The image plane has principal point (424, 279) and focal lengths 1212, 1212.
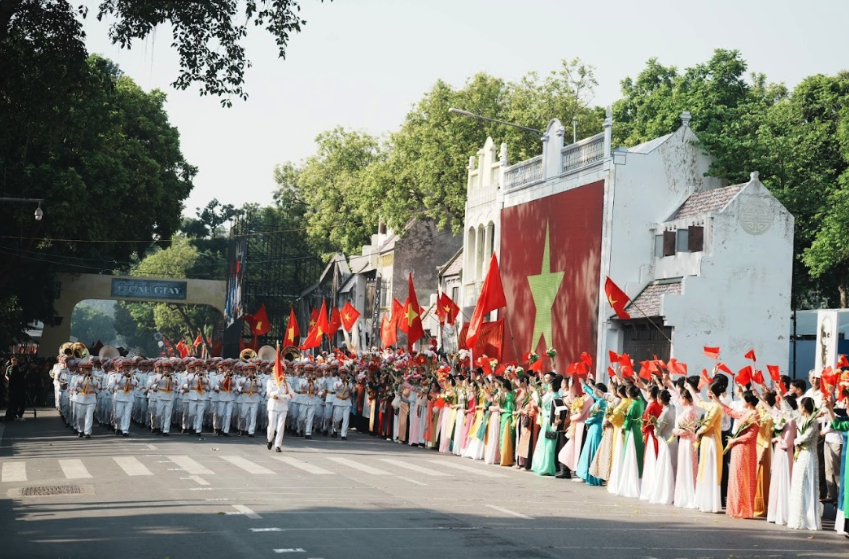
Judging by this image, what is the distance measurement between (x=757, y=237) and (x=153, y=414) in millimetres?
16546

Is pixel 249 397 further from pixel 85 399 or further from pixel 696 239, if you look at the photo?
pixel 696 239

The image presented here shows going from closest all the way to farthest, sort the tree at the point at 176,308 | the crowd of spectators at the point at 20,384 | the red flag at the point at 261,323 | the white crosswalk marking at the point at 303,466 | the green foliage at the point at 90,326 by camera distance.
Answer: the white crosswalk marking at the point at 303,466 → the crowd of spectators at the point at 20,384 → the red flag at the point at 261,323 → the tree at the point at 176,308 → the green foliage at the point at 90,326

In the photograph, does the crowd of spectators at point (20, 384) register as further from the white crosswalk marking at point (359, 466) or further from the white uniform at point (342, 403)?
the white crosswalk marking at point (359, 466)

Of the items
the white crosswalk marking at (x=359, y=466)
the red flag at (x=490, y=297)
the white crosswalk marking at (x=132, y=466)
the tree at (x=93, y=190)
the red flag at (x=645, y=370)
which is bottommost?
the white crosswalk marking at (x=132, y=466)

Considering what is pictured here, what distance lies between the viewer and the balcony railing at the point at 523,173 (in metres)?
40.0

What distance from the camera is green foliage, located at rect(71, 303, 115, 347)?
186 metres

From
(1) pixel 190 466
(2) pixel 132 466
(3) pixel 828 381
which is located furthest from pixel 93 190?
(3) pixel 828 381

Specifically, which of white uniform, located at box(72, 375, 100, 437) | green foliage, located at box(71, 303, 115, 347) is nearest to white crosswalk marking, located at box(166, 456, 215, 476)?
white uniform, located at box(72, 375, 100, 437)

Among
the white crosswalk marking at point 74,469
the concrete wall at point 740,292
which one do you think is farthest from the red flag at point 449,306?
the white crosswalk marking at point 74,469

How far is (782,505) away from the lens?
1564 cm

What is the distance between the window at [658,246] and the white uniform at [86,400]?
15.4m

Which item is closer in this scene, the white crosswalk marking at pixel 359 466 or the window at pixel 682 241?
the white crosswalk marking at pixel 359 466

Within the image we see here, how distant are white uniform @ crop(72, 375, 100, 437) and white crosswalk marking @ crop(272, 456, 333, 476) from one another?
7380mm

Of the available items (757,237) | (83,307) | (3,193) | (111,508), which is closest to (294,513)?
(111,508)
